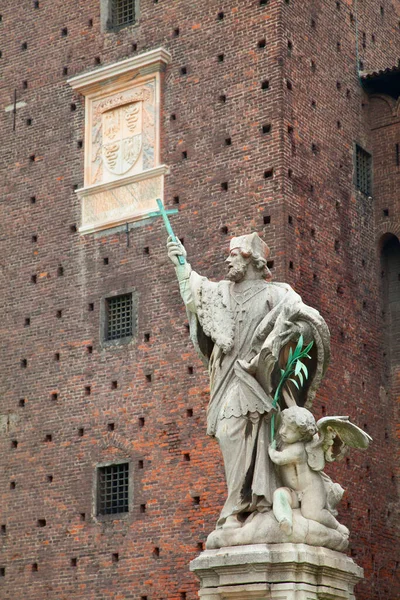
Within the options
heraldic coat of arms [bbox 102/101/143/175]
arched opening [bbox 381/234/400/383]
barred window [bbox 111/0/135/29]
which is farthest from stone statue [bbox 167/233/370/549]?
barred window [bbox 111/0/135/29]

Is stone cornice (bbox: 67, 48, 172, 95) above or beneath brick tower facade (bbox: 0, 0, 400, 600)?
above

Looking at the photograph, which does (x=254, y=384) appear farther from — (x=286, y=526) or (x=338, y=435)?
(x=286, y=526)


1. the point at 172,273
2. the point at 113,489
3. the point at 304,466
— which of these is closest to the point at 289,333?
the point at 304,466

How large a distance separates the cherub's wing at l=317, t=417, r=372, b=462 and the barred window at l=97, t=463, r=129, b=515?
11.5 metres

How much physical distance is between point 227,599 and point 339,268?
13.1 m

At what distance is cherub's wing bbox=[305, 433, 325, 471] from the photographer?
1028cm

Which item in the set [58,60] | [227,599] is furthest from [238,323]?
[58,60]

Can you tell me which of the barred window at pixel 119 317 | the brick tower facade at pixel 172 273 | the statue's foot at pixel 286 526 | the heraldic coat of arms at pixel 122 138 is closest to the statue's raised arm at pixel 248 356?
the statue's foot at pixel 286 526

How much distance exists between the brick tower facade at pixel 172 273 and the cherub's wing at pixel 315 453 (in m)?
10.1

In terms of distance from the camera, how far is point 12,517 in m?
22.9

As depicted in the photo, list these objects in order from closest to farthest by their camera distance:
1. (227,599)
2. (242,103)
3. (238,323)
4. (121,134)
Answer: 1. (227,599)
2. (238,323)
3. (242,103)
4. (121,134)

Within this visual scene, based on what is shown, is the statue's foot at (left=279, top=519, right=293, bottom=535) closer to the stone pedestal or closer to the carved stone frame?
the stone pedestal

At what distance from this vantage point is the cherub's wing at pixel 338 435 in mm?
10426

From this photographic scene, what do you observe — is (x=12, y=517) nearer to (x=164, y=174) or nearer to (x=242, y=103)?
(x=164, y=174)
